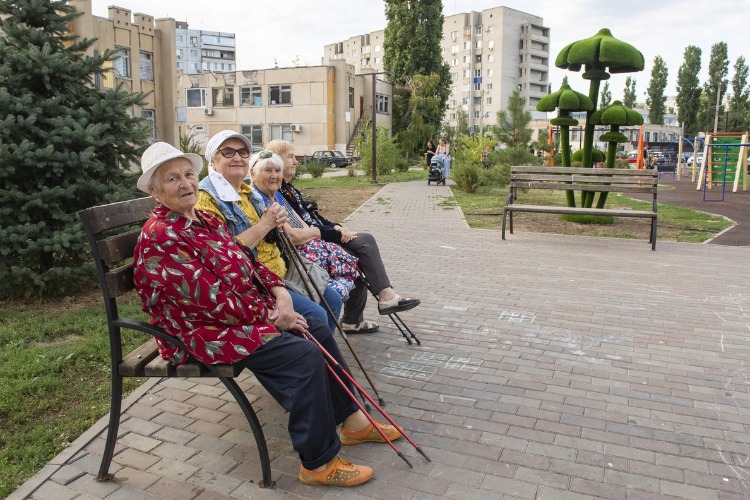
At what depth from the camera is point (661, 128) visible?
79438 mm

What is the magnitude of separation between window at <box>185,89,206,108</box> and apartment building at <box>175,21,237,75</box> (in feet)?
288

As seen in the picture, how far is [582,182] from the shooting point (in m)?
10.5

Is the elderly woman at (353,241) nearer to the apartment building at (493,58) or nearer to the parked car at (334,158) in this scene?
the parked car at (334,158)

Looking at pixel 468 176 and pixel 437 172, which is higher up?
pixel 468 176

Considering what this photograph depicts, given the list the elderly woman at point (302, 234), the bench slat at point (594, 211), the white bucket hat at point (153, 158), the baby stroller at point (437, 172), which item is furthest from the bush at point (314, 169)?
the white bucket hat at point (153, 158)

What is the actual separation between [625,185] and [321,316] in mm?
7867

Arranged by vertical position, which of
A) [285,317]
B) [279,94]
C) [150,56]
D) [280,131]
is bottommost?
[285,317]

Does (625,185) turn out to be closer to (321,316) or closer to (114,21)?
(321,316)

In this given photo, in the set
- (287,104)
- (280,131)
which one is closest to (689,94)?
(287,104)

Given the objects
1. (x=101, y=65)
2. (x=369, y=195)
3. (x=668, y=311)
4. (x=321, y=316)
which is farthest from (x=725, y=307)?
(x=369, y=195)

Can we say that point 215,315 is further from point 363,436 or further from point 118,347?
point 363,436

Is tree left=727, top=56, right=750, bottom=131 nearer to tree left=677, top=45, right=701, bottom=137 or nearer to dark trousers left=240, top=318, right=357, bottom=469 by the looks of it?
tree left=677, top=45, right=701, bottom=137

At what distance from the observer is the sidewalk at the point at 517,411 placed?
293 cm

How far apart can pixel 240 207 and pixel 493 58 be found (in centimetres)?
10685
